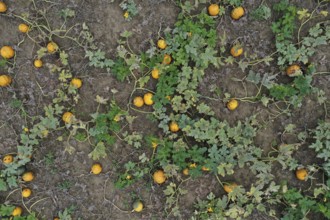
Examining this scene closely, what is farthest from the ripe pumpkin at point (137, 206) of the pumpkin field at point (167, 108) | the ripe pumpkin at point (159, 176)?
the ripe pumpkin at point (159, 176)

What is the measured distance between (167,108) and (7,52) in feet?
7.64

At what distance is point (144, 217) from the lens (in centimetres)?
527

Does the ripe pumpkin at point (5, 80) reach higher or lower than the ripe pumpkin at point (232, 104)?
lower

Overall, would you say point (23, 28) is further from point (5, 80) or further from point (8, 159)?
point (8, 159)

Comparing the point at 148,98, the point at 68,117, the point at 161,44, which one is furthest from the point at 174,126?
the point at 68,117

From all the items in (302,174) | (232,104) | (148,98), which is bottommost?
(302,174)

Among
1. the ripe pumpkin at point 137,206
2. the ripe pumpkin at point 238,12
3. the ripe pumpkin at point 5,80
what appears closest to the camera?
the ripe pumpkin at point 238,12

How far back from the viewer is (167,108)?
16.8 feet

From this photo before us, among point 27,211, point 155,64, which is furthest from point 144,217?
point 155,64

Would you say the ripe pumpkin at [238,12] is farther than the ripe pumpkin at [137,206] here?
No

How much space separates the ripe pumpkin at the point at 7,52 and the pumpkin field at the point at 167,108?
2 centimetres

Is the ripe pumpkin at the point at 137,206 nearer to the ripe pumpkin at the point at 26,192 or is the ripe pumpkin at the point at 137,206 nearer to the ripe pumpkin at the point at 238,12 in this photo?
the ripe pumpkin at the point at 26,192

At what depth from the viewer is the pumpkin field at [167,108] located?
4.99m

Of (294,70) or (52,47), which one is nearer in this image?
(294,70)
